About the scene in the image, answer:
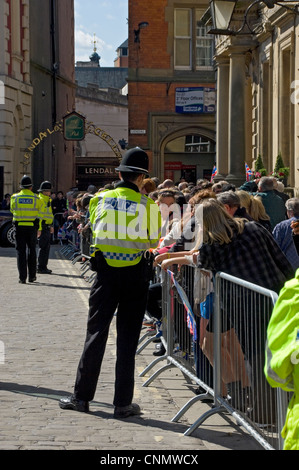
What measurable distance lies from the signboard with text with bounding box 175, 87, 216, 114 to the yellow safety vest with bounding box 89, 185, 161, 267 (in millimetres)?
32940

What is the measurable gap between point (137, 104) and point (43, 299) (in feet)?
83.2

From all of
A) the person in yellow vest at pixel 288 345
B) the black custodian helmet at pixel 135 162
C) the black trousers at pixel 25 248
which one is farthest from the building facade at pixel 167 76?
the person in yellow vest at pixel 288 345

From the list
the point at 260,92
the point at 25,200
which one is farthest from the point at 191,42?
the point at 25,200

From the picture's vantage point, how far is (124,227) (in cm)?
757

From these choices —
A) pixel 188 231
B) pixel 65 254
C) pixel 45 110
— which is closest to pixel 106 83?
pixel 45 110

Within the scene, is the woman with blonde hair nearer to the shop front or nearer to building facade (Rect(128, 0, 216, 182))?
building facade (Rect(128, 0, 216, 182))

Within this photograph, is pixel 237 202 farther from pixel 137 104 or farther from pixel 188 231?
pixel 137 104

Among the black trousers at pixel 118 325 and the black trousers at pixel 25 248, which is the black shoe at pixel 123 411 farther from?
the black trousers at pixel 25 248

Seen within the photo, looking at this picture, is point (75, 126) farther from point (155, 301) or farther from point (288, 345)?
point (288, 345)

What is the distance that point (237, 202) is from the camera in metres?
8.93

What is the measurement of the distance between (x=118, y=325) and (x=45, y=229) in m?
13.5

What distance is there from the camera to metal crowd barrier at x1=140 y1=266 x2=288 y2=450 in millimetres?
5969

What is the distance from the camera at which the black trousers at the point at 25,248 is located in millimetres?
18406

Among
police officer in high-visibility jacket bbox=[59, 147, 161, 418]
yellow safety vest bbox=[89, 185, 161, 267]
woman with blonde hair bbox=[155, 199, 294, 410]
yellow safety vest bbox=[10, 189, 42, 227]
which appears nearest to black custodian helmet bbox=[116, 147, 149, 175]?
police officer in high-visibility jacket bbox=[59, 147, 161, 418]
